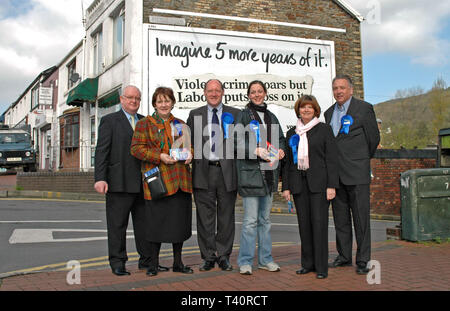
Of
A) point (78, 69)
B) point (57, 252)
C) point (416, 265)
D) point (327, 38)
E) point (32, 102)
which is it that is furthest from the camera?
point (32, 102)

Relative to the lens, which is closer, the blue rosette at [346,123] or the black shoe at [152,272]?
the black shoe at [152,272]

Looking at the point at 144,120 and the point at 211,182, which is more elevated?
the point at 144,120

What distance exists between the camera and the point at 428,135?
180ft

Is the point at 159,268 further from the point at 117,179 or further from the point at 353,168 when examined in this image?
the point at 353,168

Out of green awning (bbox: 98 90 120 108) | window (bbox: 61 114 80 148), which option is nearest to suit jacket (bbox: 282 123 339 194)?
green awning (bbox: 98 90 120 108)

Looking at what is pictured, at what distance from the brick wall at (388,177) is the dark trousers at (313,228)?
1306 cm

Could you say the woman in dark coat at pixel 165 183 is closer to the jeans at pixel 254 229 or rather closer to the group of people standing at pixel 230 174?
the group of people standing at pixel 230 174

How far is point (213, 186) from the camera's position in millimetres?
4430

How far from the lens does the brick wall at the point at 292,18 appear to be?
15062 mm

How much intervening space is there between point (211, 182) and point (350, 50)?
15.1 metres

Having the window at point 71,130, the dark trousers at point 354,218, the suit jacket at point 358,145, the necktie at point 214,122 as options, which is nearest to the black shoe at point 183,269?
the necktie at point 214,122
